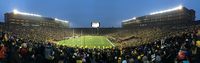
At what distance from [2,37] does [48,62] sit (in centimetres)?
254

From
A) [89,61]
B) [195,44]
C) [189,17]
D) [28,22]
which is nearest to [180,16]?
[189,17]

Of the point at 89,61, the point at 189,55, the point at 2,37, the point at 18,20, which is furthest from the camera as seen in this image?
the point at 18,20

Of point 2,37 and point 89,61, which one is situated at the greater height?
point 2,37

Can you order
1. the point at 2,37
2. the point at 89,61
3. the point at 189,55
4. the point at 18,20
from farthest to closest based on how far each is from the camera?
the point at 18,20, the point at 89,61, the point at 2,37, the point at 189,55

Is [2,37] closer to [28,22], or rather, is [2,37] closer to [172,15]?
[172,15]

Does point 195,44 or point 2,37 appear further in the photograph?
point 2,37

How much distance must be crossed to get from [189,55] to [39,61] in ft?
23.4

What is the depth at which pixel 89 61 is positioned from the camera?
→ 2509 cm

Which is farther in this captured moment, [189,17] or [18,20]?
[18,20]

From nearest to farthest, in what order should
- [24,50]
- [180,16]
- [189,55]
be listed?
[189,55] → [24,50] → [180,16]

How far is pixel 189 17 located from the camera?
115438 millimetres

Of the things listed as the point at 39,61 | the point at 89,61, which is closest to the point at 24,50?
the point at 39,61

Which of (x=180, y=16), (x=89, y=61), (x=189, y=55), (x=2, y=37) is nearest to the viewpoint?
(x=189, y=55)

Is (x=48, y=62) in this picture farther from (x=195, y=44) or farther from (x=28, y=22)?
(x=28, y=22)
